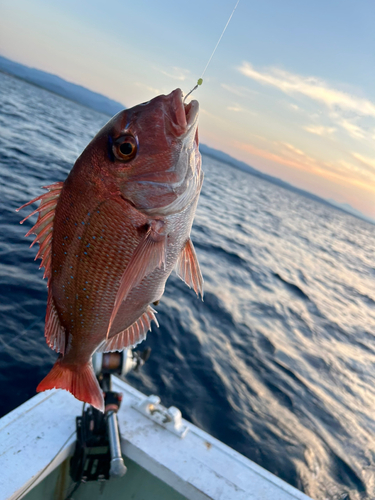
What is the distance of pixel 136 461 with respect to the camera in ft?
10.8

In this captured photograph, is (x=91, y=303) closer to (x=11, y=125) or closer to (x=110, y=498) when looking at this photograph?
(x=110, y=498)

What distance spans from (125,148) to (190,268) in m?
0.75

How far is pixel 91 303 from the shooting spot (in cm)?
172

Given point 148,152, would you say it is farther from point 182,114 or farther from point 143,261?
point 143,261

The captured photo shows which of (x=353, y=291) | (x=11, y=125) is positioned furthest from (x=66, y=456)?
(x=11, y=125)

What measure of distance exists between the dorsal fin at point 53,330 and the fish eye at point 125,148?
32.4 inches

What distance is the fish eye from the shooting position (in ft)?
5.21

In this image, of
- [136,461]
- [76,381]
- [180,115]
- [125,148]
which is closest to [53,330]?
[76,381]

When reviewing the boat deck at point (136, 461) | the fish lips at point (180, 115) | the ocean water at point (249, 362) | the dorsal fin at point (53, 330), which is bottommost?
the ocean water at point (249, 362)

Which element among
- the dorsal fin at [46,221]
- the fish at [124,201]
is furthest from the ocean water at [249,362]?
the fish at [124,201]

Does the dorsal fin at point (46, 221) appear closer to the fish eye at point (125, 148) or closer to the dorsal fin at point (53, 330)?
the dorsal fin at point (53, 330)

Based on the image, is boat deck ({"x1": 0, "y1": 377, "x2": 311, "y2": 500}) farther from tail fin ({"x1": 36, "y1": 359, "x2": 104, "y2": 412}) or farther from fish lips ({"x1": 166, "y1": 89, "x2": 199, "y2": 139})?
fish lips ({"x1": 166, "y1": 89, "x2": 199, "y2": 139})

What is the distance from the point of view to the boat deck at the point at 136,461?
2.96 m

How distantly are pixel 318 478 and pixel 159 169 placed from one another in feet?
19.3
